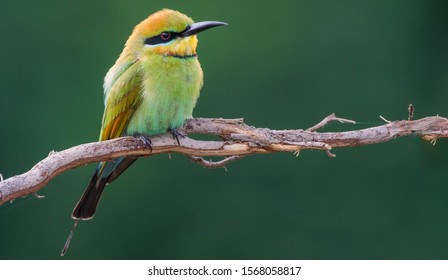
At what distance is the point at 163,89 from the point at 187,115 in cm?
11

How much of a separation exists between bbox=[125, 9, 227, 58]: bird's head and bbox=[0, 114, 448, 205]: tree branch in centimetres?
27

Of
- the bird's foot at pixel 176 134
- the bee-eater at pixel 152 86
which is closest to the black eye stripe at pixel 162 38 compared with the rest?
the bee-eater at pixel 152 86

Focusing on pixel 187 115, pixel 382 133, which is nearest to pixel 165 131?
pixel 187 115

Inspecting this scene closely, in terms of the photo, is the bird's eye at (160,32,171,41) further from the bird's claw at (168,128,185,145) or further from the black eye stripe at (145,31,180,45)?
the bird's claw at (168,128,185,145)

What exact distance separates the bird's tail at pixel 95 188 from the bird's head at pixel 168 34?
366mm

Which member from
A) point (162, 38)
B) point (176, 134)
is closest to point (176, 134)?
point (176, 134)

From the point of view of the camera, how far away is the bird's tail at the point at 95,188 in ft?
8.61

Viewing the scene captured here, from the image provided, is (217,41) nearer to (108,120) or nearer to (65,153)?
(108,120)

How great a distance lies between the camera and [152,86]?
2602mm

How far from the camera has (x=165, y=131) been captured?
2.58 meters

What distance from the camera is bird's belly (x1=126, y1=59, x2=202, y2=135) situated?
2578mm

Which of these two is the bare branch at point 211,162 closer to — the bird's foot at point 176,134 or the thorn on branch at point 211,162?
the thorn on branch at point 211,162

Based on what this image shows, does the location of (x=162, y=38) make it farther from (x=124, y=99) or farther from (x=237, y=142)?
(x=237, y=142)

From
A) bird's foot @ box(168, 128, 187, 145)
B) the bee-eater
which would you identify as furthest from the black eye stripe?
bird's foot @ box(168, 128, 187, 145)
